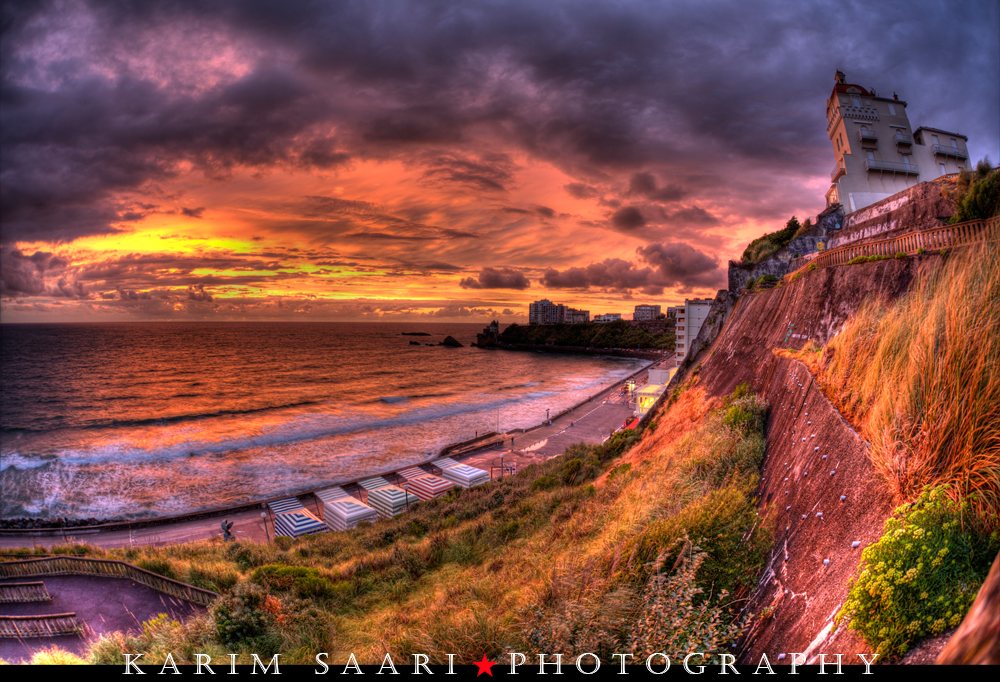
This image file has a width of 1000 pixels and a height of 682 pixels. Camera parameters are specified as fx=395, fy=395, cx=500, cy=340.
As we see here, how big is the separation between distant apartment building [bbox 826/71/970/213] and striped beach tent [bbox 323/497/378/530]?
30.6 meters

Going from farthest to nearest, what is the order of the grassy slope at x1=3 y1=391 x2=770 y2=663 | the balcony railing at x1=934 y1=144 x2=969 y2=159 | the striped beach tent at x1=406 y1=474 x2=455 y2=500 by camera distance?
1. the balcony railing at x1=934 y1=144 x2=969 y2=159
2. the striped beach tent at x1=406 y1=474 x2=455 y2=500
3. the grassy slope at x1=3 y1=391 x2=770 y2=663

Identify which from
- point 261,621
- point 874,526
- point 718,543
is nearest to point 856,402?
point 874,526

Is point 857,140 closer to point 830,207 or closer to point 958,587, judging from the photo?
point 830,207

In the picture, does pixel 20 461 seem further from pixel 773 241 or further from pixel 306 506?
pixel 773 241

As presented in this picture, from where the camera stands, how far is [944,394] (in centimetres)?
354

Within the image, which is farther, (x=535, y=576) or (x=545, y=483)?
(x=545, y=483)

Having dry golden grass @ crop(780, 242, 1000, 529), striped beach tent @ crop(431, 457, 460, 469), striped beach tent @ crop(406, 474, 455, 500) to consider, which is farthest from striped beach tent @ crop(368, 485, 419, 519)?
dry golden grass @ crop(780, 242, 1000, 529)

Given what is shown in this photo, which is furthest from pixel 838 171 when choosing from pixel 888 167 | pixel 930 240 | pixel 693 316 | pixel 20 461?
pixel 20 461

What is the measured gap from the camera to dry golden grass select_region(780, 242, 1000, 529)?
3090 millimetres

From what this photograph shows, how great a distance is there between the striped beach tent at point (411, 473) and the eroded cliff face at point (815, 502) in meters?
19.7

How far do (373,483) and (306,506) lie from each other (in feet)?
11.8

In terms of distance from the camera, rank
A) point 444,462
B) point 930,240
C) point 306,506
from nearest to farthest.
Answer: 1. point 930,240
2. point 306,506
3. point 444,462

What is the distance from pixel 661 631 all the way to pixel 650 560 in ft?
5.15

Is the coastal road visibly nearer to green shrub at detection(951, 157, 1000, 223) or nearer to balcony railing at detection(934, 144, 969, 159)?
green shrub at detection(951, 157, 1000, 223)
